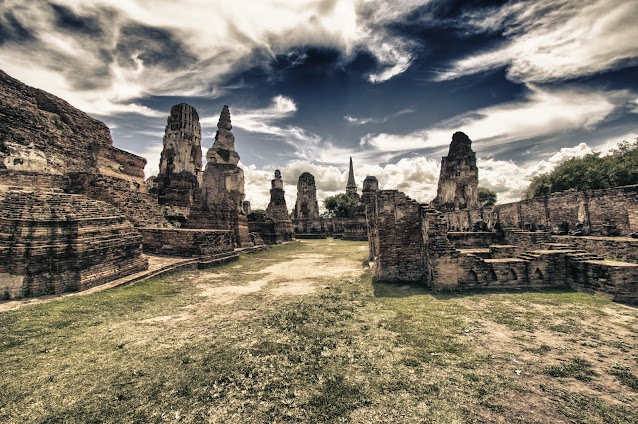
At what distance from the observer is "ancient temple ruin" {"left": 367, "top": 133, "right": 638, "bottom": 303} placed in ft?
17.5

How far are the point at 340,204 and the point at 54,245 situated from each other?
43.7 metres

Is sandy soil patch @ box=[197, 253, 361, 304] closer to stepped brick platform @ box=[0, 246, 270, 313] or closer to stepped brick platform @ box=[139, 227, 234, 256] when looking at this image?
stepped brick platform @ box=[0, 246, 270, 313]

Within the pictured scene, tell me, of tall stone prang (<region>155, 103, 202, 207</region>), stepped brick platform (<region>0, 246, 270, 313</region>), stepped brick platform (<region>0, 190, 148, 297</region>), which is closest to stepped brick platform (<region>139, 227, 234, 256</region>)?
stepped brick platform (<region>0, 246, 270, 313</region>)

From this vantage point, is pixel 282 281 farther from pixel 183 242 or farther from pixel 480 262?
pixel 480 262

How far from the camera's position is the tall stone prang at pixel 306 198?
35553 millimetres

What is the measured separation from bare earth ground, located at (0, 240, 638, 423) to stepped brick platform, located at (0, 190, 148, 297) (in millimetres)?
854

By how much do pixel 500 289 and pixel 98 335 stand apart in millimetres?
8063

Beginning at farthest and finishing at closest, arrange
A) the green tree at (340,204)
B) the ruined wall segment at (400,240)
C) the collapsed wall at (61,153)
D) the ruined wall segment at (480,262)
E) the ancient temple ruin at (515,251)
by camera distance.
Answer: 1. the green tree at (340,204)
2. the collapsed wall at (61,153)
3. the ruined wall segment at (400,240)
4. the ancient temple ruin at (515,251)
5. the ruined wall segment at (480,262)

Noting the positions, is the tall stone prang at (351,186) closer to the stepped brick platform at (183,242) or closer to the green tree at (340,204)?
the green tree at (340,204)

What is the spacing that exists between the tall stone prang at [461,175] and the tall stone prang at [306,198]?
17.9 meters

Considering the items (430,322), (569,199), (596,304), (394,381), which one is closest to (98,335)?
(394,381)

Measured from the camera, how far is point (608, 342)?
3.18m

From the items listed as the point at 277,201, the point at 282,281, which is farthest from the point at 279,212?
the point at 282,281

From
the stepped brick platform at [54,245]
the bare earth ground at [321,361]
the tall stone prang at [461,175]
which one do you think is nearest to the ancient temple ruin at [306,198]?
the tall stone prang at [461,175]
